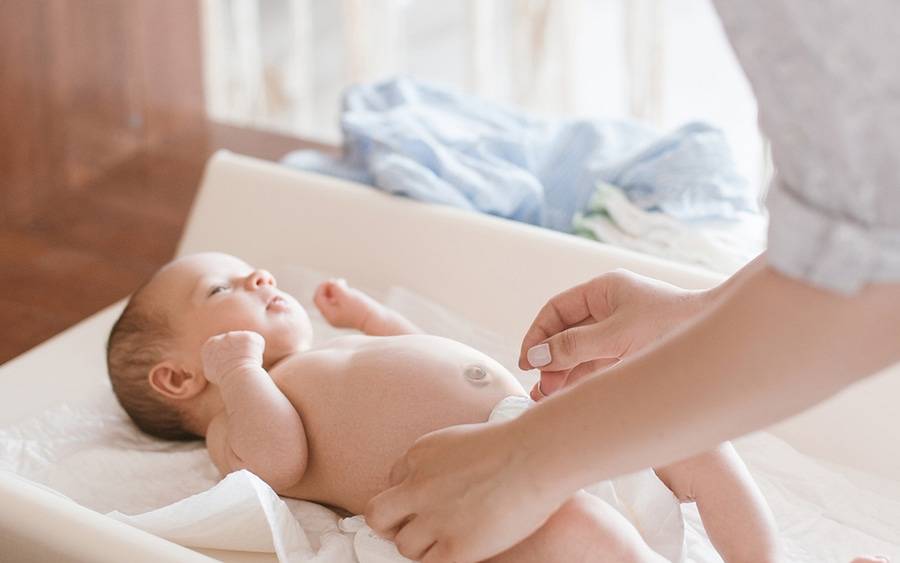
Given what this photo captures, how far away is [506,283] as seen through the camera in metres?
1.49

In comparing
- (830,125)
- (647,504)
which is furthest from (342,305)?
(830,125)

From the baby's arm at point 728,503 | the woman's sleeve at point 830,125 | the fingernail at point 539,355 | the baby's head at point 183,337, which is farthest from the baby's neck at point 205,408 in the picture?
the woman's sleeve at point 830,125

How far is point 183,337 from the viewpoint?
131cm

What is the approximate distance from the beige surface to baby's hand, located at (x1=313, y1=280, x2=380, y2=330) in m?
0.14

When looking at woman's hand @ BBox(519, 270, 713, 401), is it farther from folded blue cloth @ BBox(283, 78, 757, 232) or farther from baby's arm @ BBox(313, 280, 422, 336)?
folded blue cloth @ BBox(283, 78, 757, 232)

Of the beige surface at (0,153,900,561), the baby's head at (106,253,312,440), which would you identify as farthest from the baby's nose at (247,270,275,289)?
the beige surface at (0,153,900,561)

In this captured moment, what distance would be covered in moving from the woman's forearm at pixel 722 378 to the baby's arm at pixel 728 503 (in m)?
0.36

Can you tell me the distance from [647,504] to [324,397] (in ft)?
1.15

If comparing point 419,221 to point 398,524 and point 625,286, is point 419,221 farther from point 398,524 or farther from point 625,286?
point 398,524

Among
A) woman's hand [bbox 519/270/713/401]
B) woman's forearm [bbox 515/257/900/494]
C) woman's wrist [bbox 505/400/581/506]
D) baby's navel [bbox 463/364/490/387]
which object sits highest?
woman's forearm [bbox 515/257/900/494]

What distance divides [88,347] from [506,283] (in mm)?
579

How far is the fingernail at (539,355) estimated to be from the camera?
104 cm

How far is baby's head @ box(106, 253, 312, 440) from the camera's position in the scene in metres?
1.30

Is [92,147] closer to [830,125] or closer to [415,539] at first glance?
[415,539]
